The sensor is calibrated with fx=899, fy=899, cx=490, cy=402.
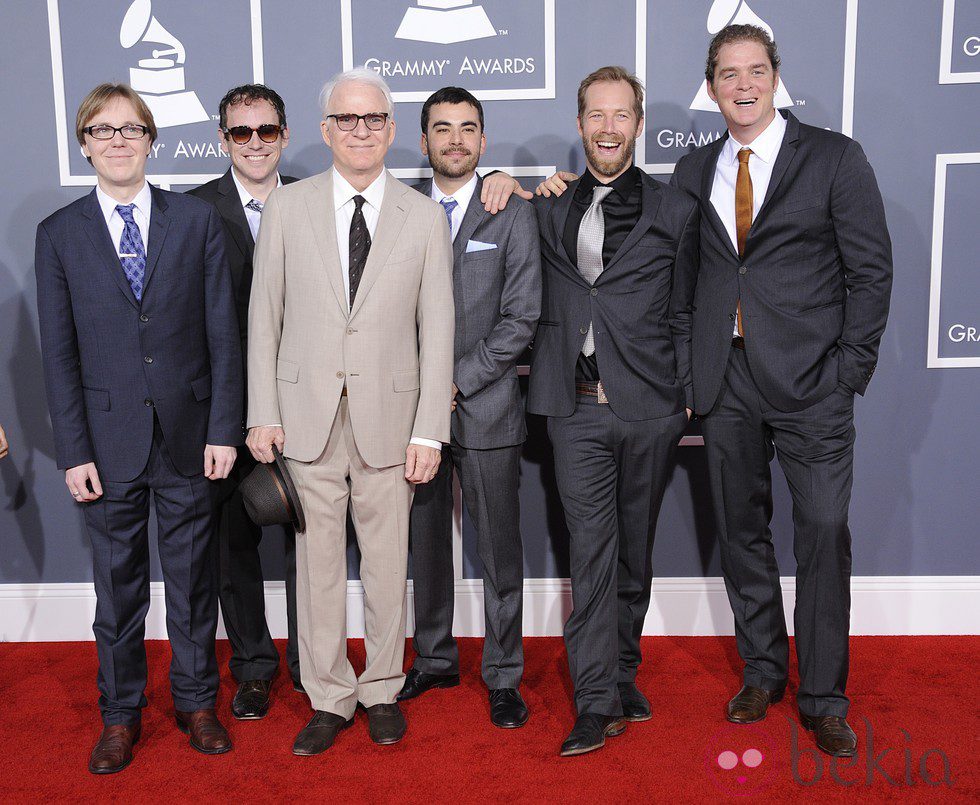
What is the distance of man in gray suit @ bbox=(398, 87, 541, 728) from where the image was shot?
2988mm

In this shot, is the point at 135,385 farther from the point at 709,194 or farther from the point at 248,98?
the point at 709,194

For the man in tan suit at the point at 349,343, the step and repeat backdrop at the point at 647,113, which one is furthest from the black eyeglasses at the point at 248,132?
the step and repeat backdrop at the point at 647,113

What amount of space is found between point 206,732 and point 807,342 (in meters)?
2.32

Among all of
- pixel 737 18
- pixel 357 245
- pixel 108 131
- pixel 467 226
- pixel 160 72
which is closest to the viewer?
pixel 108 131

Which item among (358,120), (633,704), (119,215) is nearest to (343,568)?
(633,704)

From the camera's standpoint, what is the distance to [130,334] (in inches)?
108

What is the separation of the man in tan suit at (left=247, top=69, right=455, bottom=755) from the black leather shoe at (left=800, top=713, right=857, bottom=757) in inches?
54.2

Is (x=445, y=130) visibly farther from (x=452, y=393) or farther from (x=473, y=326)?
(x=452, y=393)

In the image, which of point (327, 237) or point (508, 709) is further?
point (508, 709)

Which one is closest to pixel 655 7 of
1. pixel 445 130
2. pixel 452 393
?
pixel 445 130

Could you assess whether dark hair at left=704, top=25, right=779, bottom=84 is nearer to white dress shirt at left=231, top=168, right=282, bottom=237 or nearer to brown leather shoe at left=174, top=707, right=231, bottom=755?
white dress shirt at left=231, top=168, right=282, bottom=237

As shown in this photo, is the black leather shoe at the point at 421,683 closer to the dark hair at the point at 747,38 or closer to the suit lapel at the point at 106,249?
the suit lapel at the point at 106,249

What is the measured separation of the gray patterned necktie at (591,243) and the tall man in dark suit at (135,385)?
1140 millimetres

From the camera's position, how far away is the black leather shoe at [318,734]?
114 inches
